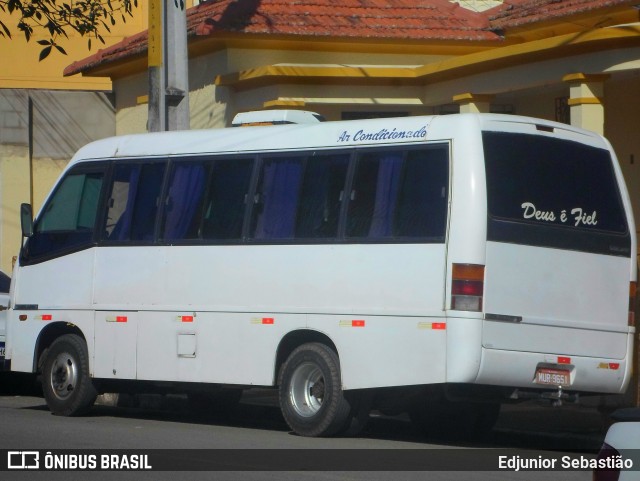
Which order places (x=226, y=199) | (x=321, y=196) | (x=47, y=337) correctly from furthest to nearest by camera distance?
(x=47, y=337) < (x=226, y=199) < (x=321, y=196)

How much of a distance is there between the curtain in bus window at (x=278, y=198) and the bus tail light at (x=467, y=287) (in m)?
2.05

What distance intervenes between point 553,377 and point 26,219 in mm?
6254

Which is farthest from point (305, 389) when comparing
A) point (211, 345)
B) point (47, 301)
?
point (47, 301)

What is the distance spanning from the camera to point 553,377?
11.2 meters

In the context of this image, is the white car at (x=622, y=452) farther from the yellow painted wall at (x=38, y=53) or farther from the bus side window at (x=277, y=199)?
the yellow painted wall at (x=38, y=53)

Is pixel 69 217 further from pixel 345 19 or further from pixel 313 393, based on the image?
pixel 345 19

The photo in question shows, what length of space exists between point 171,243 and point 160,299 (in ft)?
1.87

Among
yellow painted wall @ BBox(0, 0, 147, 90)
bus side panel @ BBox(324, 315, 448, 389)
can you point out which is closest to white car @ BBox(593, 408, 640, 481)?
bus side panel @ BBox(324, 315, 448, 389)

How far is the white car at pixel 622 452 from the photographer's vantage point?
5.59 m

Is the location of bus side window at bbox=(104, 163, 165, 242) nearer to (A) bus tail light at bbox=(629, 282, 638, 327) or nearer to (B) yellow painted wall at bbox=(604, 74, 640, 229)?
(A) bus tail light at bbox=(629, 282, 638, 327)

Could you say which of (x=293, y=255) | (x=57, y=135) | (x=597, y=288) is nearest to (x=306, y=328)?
(x=293, y=255)

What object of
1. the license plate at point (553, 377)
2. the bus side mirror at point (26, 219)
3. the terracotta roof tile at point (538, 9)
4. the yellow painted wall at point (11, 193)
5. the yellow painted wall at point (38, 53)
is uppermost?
the yellow painted wall at point (38, 53)

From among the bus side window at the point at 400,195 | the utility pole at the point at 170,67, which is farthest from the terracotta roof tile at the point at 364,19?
the bus side window at the point at 400,195

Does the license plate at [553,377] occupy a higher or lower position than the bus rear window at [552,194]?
lower
